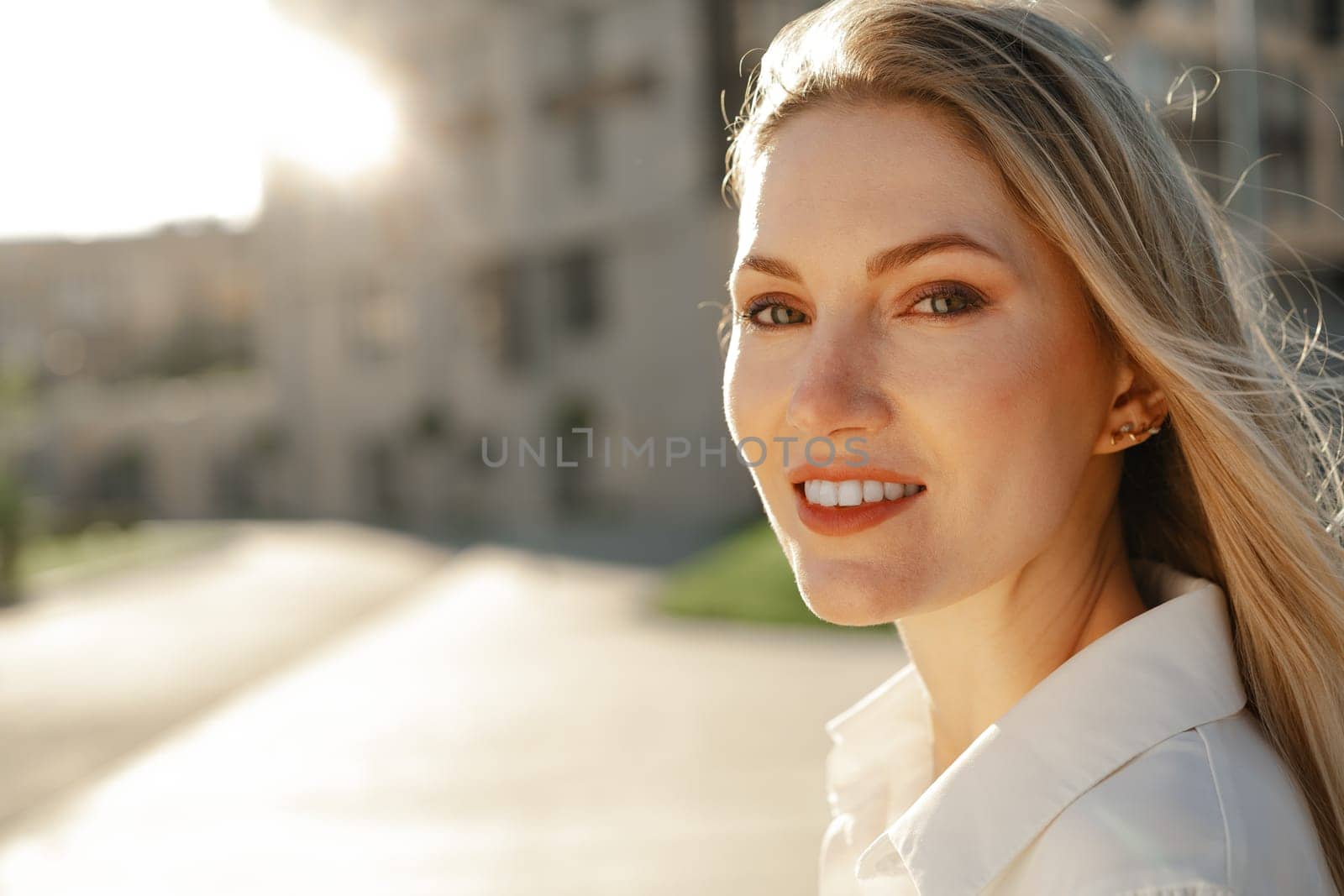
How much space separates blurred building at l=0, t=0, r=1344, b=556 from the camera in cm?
1944

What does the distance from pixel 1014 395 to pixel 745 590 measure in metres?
8.78

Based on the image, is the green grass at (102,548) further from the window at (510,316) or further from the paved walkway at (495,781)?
the paved walkway at (495,781)

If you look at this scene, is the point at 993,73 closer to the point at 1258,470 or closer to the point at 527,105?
the point at 1258,470

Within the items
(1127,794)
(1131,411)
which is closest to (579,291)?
(1131,411)

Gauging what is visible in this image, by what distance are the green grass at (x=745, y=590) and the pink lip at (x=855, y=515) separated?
708 centimetres

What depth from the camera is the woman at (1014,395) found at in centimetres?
124

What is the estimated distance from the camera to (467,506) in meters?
24.7

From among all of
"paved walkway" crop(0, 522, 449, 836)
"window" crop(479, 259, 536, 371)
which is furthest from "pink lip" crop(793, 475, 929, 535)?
"window" crop(479, 259, 536, 371)

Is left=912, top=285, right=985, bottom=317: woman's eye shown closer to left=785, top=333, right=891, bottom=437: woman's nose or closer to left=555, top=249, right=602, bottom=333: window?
left=785, top=333, right=891, bottom=437: woman's nose

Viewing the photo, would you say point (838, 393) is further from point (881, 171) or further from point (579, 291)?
point (579, 291)

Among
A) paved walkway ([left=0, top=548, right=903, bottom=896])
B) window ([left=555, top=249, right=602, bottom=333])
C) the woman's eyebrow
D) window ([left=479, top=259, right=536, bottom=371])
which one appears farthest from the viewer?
window ([left=479, top=259, right=536, bottom=371])

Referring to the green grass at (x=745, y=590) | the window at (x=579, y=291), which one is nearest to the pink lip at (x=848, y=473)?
the green grass at (x=745, y=590)

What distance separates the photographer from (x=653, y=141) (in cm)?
2045

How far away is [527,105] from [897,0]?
73.8 feet
